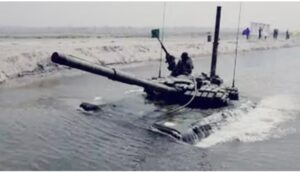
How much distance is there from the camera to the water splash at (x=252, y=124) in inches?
781

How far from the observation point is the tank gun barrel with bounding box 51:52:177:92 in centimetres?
1637

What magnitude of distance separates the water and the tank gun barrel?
120 cm

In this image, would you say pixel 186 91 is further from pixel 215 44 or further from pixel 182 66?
pixel 215 44

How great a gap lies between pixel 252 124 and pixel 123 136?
6992mm

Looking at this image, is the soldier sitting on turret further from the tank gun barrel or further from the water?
the tank gun barrel

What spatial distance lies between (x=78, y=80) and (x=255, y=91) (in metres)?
13.1

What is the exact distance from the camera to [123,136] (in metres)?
18.8

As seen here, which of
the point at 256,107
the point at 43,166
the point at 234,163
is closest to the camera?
the point at 43,166

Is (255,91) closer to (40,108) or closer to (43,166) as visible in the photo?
(40,108)

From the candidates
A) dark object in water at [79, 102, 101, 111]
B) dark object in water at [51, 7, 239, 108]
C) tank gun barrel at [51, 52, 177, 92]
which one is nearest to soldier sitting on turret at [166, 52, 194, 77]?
dark object in water at [51, 7, 239, 108]

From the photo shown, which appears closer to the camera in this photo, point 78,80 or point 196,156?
point 196,156

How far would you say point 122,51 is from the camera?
53031 mm

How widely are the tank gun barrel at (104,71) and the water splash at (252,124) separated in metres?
3.54

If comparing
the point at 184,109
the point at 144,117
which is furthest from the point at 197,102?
the point at 144,117
